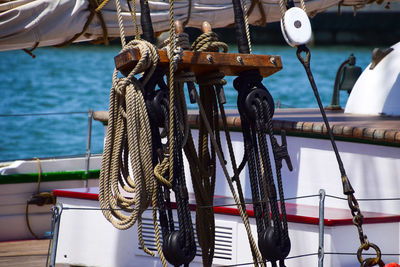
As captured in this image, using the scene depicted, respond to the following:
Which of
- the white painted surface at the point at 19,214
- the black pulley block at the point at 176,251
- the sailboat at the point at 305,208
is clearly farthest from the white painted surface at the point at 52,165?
the black pulley block at the point at 176,251

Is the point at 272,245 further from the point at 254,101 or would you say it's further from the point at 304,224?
the point at 254,101

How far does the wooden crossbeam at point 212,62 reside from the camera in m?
3.59

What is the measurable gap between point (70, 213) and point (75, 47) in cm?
3596

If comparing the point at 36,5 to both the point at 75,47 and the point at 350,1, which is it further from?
the point at 75,47

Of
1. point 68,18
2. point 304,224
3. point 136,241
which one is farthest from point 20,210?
point 304,224

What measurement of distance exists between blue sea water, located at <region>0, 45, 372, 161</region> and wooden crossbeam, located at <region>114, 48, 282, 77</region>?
14.9 meters

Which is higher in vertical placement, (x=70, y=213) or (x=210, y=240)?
(x=70, y=213)

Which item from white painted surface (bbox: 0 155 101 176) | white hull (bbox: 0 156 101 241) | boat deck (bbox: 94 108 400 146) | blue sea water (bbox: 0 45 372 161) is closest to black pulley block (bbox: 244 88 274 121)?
boat deck (bbox: 94 108 400 146)

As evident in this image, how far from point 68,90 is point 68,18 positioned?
79.1 feet

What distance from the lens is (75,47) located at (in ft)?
132

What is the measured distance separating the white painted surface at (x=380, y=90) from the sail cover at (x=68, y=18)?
Result: 139 centimetres

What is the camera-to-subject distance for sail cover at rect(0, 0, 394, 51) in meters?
4.84

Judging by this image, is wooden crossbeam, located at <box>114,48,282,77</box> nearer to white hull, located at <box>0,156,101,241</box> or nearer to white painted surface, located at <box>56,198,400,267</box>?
white painted surface, located at <box>56,198,400,267</box>

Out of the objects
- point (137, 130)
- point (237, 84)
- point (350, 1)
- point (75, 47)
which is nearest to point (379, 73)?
point (350, 1)
